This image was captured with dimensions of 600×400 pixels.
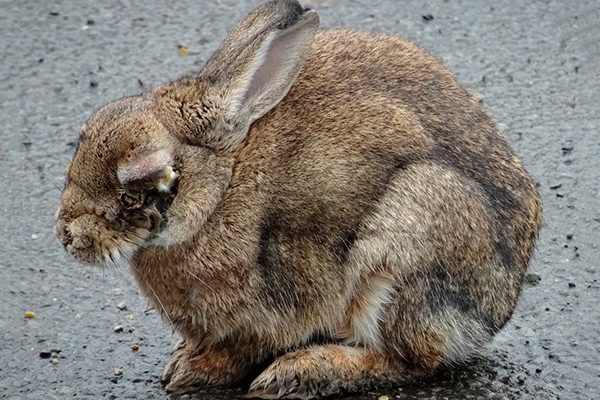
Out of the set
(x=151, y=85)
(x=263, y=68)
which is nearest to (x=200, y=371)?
(x=263, y=68)

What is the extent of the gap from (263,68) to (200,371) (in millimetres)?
1068

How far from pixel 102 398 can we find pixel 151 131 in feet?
3.16

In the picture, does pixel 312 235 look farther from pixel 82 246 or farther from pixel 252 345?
pixel 82 246

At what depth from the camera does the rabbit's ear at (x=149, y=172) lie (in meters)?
4.50

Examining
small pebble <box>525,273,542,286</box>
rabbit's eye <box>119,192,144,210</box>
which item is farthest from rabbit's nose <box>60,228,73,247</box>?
small pebble <box>525,273,542,286</box>

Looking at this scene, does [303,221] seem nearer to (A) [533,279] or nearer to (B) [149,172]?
(B) [149,172]

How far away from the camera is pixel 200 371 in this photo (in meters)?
4.88

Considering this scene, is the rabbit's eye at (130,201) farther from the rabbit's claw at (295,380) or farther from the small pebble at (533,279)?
the small pebble at (533,279)

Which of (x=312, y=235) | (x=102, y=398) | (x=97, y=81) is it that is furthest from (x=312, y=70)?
(x=97, y=81)

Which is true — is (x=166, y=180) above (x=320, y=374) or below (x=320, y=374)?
above

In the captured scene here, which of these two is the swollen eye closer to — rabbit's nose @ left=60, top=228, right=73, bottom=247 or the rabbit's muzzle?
the rabbit's muzzle

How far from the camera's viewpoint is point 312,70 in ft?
16.2

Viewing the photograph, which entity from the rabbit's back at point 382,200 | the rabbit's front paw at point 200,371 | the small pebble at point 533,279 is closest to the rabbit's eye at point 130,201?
the rabbit's back at point 382,200

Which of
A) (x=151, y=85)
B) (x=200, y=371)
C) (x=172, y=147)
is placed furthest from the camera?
(x=151, y=85)
